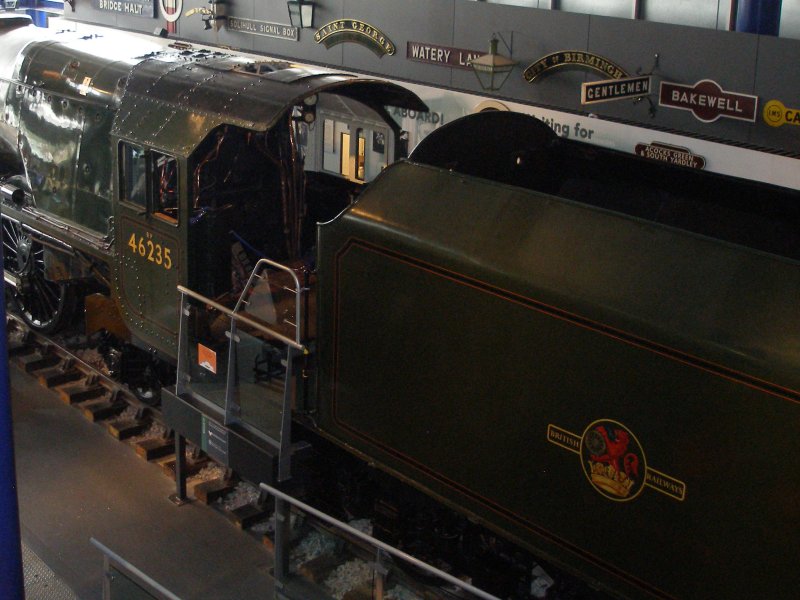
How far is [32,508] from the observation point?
7527 mm

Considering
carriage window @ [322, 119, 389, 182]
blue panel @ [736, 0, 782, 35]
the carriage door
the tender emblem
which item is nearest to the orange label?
the carriage door

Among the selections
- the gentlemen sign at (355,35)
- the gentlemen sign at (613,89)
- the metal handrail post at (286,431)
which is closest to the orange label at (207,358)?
the metal handrail post at (286,431)

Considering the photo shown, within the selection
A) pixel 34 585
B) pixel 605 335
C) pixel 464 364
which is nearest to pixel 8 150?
pixel 34 585

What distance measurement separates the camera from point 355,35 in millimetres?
14977

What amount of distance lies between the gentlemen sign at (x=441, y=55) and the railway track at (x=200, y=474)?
6.30 metres

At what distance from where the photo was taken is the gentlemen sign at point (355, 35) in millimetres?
14617

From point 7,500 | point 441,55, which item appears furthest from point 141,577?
point 441,55

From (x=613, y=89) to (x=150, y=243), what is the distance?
607 cm

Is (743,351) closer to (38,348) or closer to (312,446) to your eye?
(312,446)

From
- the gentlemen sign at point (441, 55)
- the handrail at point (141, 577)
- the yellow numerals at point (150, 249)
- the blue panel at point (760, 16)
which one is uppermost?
the blue panel at point (760, 16)

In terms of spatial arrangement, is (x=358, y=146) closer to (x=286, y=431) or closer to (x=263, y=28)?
(x=286, y=431)

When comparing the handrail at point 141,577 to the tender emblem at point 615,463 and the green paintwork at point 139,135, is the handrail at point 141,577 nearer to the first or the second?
the tender emblem at point 615,463

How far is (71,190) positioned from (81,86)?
2.84ft

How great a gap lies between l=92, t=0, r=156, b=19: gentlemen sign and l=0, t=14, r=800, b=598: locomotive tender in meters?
11.8
